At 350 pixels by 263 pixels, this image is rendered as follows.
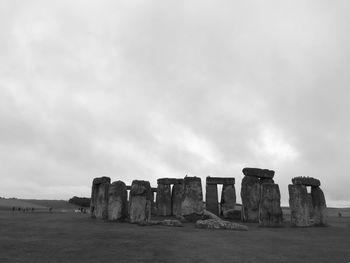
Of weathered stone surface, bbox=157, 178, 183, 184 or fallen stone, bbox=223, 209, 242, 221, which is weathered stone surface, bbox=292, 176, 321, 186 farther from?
weathered stone surface, bbox=157, 178, 183, 184

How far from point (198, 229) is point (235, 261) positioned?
7.00 meters

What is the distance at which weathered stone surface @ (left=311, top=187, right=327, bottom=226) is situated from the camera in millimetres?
21656

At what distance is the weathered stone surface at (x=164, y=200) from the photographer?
30.2 meters

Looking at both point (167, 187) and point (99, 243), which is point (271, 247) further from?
point (167, 187)

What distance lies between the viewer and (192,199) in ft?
78.0

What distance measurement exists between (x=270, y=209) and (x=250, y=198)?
4118 mm

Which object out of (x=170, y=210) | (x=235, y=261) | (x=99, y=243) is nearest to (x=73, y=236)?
(x=99, y=243)

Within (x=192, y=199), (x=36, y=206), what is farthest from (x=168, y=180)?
(x=36, y=206)

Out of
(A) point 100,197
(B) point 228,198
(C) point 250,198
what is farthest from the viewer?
(B) point 228,198

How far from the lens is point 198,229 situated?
57.8ft

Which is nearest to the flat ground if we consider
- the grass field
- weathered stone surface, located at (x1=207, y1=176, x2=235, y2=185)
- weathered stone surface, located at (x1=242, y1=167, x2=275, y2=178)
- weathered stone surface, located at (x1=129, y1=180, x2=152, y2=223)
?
weathered stone surface, located at (x1=129, y1=180, x2=152, y2=223)

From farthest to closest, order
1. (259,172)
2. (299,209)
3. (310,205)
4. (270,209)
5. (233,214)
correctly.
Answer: (233,214), (259,172), (310,205), (299,209), (270,209)

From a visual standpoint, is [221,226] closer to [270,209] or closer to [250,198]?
[270,209]

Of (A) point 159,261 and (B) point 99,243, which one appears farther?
(B) point 99,243
